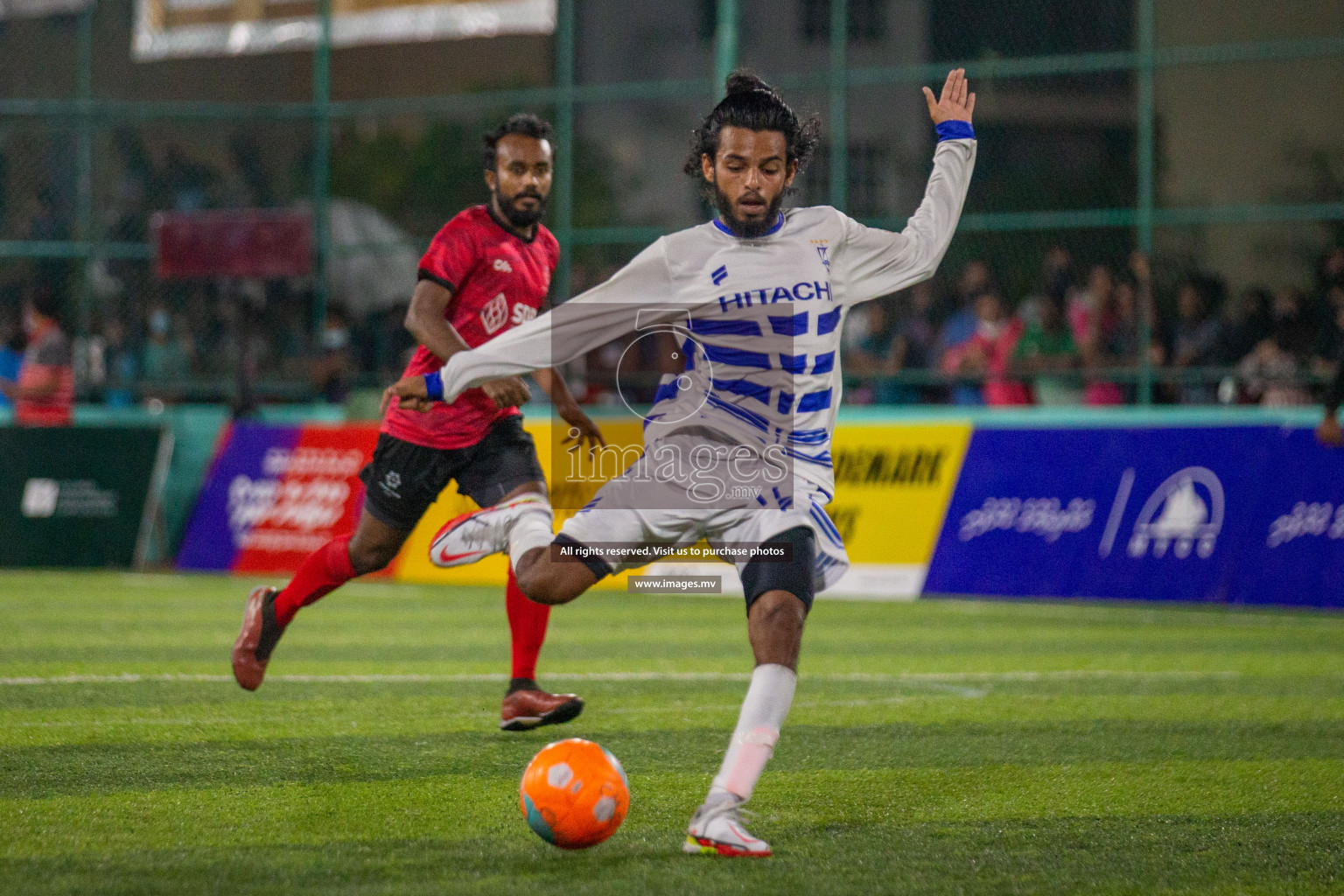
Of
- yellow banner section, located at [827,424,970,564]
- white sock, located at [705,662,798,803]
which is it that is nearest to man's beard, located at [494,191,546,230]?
white sock, located at [705,662,798,803]

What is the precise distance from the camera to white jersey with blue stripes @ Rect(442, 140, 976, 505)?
15.9 ft

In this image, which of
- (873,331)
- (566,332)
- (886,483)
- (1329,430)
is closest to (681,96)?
(873,331)

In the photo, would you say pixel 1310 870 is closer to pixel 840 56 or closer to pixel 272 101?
pixel 840 56

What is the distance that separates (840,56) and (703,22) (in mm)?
11861

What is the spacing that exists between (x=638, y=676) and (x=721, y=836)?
393 cm

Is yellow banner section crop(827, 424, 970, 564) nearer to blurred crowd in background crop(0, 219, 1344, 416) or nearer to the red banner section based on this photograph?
blurred crowd in background crop(0, 219, 1344, 416)

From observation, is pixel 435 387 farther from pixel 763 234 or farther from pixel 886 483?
pixel 886 483

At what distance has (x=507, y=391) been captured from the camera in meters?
5.15

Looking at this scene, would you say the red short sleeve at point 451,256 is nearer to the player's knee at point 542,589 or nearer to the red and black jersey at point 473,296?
the red and black jersey at point 473,296

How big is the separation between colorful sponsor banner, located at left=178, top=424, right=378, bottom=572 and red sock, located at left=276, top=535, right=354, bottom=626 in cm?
749

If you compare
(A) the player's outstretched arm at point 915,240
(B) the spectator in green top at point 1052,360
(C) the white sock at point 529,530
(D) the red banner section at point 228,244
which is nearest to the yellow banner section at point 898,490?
(B) the spectator in green top at point 1052,360

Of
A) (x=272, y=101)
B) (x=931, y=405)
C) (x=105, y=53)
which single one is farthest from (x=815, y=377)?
(x=272, y=101)

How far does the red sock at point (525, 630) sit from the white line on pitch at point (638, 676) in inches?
54.1

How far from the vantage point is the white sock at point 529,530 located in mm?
6043
